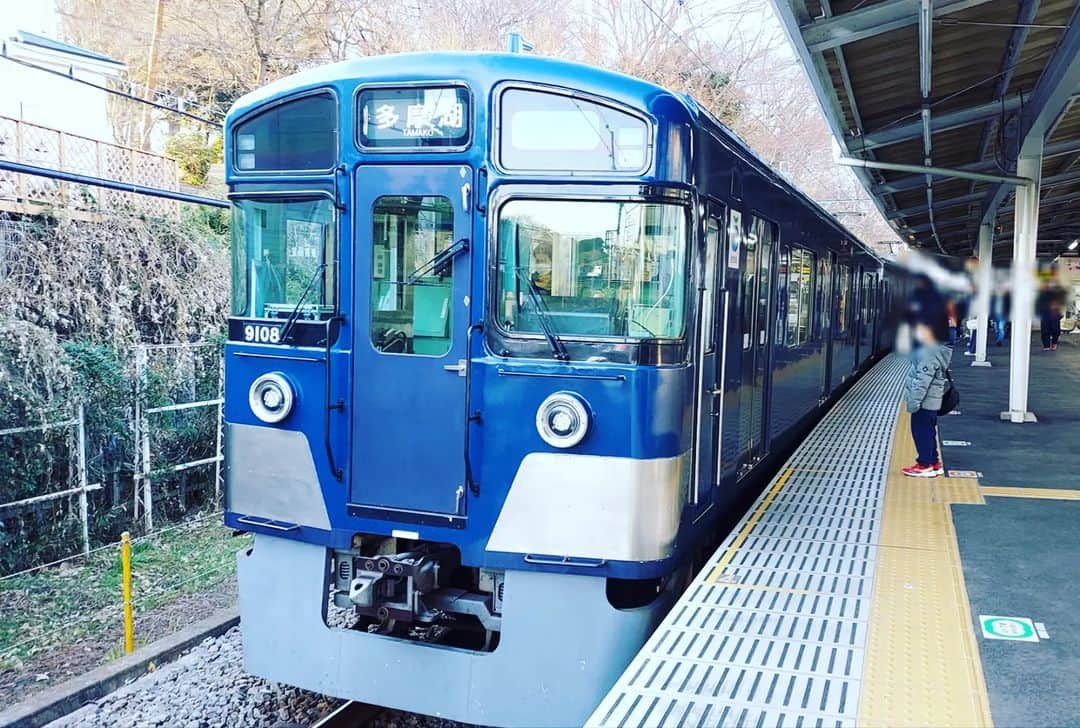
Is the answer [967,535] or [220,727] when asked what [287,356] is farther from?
[967,535]

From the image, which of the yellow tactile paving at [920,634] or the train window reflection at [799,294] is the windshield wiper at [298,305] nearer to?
the yellow tactile paving at [920,634]

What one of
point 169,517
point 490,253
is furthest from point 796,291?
point 169,517

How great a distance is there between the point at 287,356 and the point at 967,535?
4285 mm

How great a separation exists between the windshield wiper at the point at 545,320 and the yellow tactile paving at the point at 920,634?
1.75 metres

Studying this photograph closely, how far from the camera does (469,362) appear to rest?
4055 mm

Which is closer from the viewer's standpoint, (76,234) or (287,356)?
(287,356)

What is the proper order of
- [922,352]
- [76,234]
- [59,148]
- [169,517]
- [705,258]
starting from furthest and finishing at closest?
[59,148] < [76,234] < [169,517] < [922,352] < [705,258]

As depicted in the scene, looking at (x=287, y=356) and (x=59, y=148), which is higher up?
(x=59, y=148)

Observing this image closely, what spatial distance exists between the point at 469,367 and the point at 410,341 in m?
0.34

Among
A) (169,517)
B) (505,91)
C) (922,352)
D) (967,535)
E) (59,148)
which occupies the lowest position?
(169,517)

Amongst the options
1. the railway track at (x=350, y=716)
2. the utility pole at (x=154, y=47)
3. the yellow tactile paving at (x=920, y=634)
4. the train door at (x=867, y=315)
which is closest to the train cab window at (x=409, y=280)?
the railway track at (x=350, y=716)

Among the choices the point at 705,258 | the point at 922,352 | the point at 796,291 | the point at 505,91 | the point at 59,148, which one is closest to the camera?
the point at 505,91

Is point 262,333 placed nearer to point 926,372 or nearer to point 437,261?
point 437,261

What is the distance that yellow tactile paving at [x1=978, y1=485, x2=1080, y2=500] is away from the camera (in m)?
6.93
